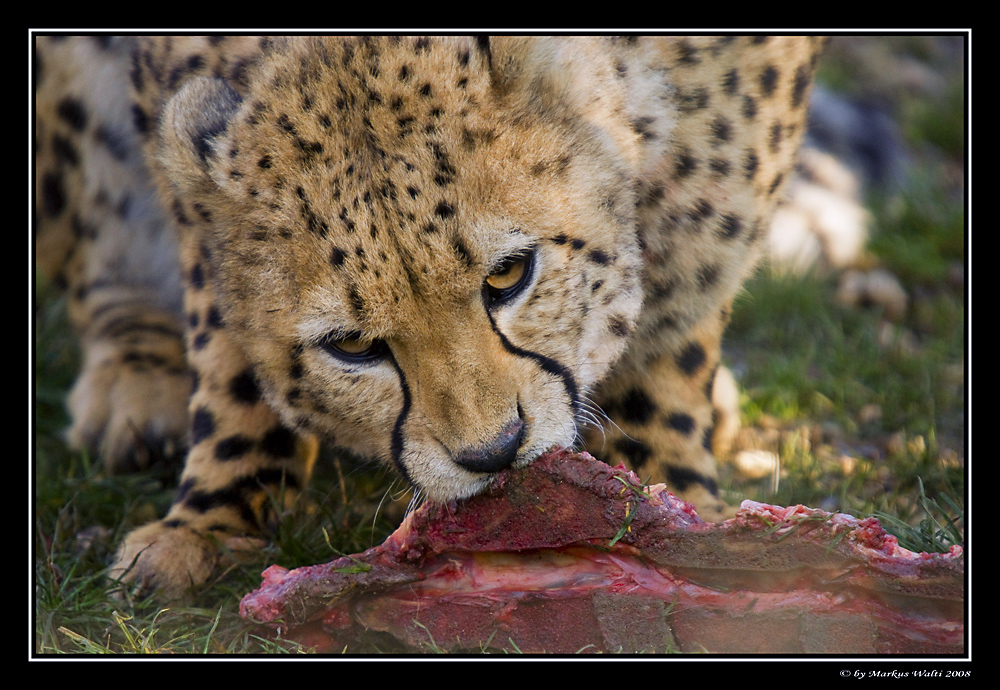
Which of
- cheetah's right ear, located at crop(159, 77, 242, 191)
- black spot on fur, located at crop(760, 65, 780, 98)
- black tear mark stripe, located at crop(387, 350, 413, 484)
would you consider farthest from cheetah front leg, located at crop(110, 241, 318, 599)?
black spot on fur, located at crop(760, 65, 780, 98)

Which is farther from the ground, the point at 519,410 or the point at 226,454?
the point at 519,410

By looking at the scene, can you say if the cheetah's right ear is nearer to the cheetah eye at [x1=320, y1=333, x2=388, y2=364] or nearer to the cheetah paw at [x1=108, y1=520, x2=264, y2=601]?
the cheetah eye at [x1=320, y1=333, x2=388, y2=364]

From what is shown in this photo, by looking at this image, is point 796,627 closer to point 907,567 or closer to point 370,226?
point 907,567

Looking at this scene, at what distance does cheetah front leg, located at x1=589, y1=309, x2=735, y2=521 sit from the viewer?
2.72m

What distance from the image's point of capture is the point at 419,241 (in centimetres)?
192

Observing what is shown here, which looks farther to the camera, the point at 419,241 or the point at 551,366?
the point at 551,366

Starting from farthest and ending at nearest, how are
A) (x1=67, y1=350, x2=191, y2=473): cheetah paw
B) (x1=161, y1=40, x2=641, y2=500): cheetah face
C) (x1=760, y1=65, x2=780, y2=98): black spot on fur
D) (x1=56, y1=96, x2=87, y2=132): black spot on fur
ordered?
(x1=56, y1=96, x2=87, y2=132): black spot on fur
(x1=67, y1=350, x2=191, y2=473): cheetah paw
(x1=760, y1=65, x2=780, y2=98): black spot on fur
(x1=161, y1=40, x2=641, y2=500): cheetah face

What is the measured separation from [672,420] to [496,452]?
975 millimetres

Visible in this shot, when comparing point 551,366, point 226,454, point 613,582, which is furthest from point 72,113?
point 613,582

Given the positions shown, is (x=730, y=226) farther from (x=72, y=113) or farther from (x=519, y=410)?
(x=72, y=113)

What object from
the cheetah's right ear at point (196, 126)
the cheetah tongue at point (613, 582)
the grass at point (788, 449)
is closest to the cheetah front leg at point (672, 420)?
the grass at point (788, 449)

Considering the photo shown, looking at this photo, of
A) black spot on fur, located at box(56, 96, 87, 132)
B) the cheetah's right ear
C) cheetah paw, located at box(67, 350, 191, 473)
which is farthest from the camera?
black spot on fur, located at box(56, 96, 87, 132)

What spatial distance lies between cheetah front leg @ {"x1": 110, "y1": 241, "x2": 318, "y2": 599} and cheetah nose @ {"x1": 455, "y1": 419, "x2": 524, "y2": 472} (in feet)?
2.85

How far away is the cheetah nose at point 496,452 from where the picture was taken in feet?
6.39
